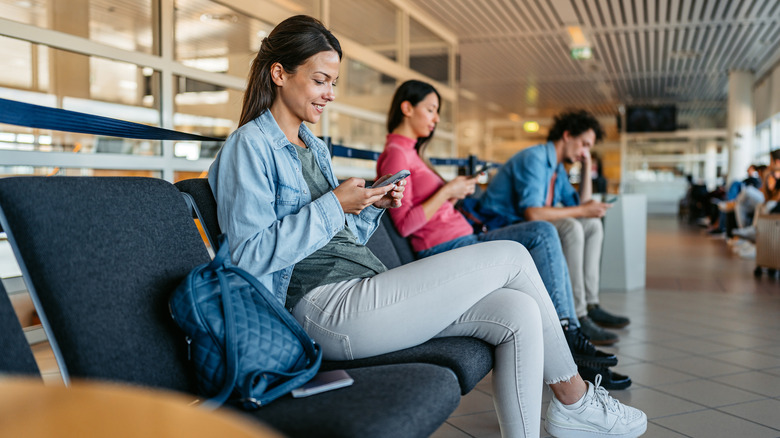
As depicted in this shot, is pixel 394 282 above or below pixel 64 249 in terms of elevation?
below

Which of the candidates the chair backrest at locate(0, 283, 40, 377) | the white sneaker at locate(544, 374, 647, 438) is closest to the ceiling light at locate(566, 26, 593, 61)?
the white sneaker at locate(544, 374, 647, 438)

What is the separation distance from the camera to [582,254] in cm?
352

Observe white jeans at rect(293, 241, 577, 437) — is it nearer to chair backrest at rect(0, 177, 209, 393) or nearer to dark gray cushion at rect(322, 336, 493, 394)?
dark gray cushion at rect(322, 336, 493, 394)

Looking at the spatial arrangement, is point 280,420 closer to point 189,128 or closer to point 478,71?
point 189,128

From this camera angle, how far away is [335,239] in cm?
Answer: 157

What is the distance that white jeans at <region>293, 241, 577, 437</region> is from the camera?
4.57 ft

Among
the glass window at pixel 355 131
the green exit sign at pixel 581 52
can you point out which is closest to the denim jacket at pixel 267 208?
the glass window at pixel 355 131

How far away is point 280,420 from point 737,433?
173 cm

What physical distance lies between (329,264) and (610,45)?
32.7 feet

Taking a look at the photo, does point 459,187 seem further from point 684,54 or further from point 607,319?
point 684,54

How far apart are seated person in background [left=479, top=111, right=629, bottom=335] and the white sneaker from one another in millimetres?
1445

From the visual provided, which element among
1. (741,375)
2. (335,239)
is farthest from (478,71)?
(335,239)

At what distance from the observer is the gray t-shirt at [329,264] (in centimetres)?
148

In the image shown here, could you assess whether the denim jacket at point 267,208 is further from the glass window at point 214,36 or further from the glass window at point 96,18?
the glass window at point 214,36
